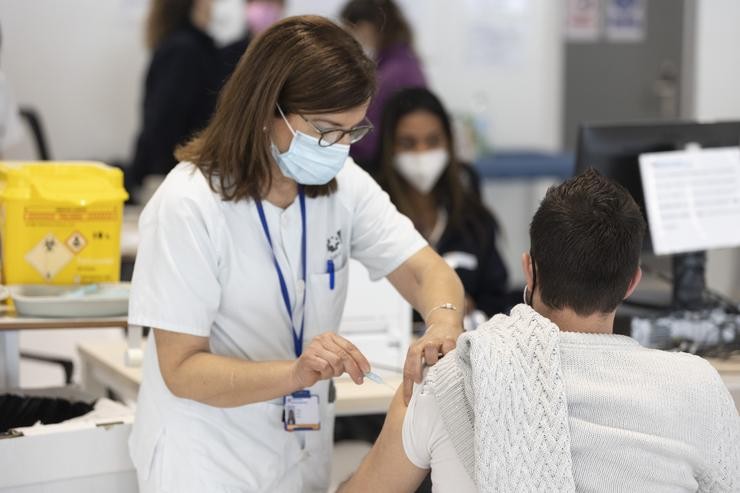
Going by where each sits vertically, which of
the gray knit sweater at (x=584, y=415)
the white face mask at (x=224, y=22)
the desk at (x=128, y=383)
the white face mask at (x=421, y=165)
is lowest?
the desk at (x=128, y=383)

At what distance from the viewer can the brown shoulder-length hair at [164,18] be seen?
443 centimetres

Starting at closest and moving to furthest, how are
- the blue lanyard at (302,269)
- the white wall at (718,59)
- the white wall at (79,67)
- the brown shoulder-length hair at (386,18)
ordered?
the blue lanyard at (302,269) < the brown shoulder-length hair at (386,18) < the white wall at (79,67) < the white wall at (718,59)

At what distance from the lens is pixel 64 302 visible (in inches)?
82.4

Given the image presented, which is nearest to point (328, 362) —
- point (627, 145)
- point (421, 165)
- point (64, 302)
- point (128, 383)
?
point (64, 302)

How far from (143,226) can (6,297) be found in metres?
0.55

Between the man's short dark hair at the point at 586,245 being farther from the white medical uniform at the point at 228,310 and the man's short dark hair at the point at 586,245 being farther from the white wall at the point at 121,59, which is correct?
the white wall at the point at 121,59

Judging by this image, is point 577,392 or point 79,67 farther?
point 79,67

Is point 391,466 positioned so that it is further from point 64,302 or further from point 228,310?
point 64,302

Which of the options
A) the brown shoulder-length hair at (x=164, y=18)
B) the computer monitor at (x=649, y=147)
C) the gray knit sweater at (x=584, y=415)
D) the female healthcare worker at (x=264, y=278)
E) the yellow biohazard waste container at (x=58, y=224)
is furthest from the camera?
the brown shoulder-length hair at (x=164, y=18)

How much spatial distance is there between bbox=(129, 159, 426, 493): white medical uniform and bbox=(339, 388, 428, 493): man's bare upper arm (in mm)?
255

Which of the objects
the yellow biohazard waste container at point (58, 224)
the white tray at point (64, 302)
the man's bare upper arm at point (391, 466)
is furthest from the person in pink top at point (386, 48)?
the man's bare upper arm at point (391, 466)

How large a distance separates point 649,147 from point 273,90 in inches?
51.0

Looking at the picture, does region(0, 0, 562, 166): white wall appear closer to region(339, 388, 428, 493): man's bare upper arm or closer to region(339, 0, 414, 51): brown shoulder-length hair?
region(339, 0, 414, 51): brown shoulder-length hair

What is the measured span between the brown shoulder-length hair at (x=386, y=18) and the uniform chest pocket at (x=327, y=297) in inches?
94.9
